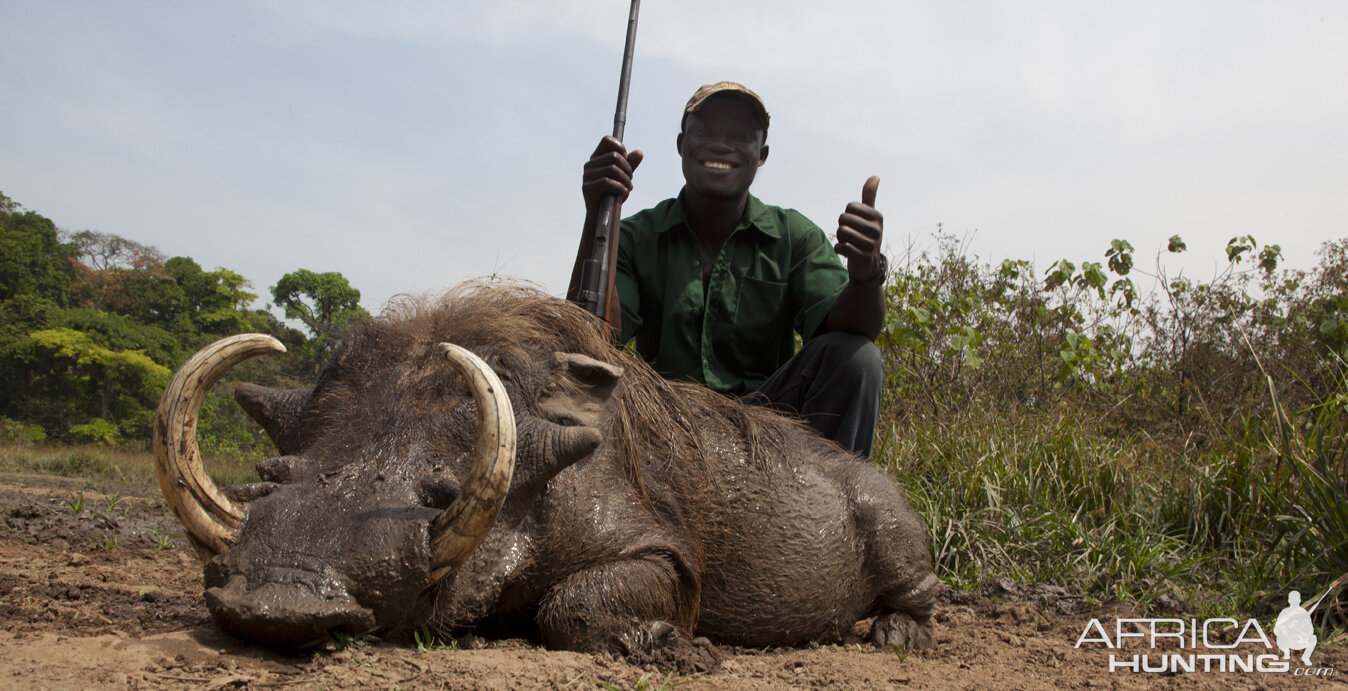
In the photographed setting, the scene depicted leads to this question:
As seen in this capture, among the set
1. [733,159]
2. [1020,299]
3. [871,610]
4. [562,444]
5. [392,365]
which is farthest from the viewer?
[1020,299]

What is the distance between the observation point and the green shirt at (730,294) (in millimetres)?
4281

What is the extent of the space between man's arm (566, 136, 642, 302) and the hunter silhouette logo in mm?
2894

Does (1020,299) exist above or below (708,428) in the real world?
above

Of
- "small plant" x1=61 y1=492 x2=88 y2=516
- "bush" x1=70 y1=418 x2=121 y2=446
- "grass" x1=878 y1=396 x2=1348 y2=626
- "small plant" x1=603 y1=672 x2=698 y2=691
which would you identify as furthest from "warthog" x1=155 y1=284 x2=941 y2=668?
"bush" x1=70 y1=418 x2=121 y2=446

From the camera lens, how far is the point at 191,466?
2191 millimetres

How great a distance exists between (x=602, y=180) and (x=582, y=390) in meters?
1.44

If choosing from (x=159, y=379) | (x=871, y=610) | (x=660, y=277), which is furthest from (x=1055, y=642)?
(x=159, y=379)

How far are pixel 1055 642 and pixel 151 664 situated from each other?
2.77 m

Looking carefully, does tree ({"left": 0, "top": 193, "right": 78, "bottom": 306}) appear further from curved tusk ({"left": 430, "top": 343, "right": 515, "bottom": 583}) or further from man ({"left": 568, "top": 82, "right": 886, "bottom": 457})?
curved tusk ({"left": 430, "top": 343, "right": 515, "bottom": 583})

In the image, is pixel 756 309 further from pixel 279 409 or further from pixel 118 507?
pixel 118 507

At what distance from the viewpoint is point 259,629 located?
1.87m

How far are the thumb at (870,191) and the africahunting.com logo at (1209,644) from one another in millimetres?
1752

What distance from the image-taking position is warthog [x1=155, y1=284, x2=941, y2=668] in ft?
6.62

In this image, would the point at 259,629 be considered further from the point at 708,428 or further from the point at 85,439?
the point at 85,439
